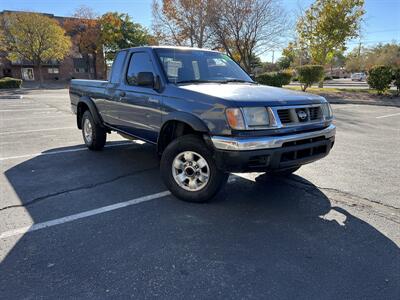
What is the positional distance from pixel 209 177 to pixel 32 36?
123 feet

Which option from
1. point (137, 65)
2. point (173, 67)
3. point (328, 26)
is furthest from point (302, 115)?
point (328, 26)

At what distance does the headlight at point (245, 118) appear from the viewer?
3387 millimetres

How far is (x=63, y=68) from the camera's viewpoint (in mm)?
53562

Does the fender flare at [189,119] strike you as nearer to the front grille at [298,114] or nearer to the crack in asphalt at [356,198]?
the front grille at [298,114]

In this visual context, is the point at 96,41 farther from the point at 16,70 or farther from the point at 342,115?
the point at 342,115

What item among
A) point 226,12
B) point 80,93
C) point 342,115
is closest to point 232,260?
point 80,93

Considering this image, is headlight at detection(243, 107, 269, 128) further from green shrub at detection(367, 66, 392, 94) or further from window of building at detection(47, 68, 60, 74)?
window of building at detection(47, 68, 60, 74)

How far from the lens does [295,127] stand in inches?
145

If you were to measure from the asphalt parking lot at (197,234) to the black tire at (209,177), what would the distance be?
0.13 meters

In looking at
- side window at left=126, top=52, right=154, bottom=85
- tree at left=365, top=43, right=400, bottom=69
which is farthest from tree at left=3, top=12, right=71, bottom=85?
side window at left=126, top=52, right=154, bottom=85

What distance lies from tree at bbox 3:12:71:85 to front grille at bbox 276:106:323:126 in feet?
121

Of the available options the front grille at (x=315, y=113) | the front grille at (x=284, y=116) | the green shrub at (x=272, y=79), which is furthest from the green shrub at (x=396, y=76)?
the front grille at (x=284, y=116)

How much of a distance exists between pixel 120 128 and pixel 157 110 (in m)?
1.40

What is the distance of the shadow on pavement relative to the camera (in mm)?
2455
